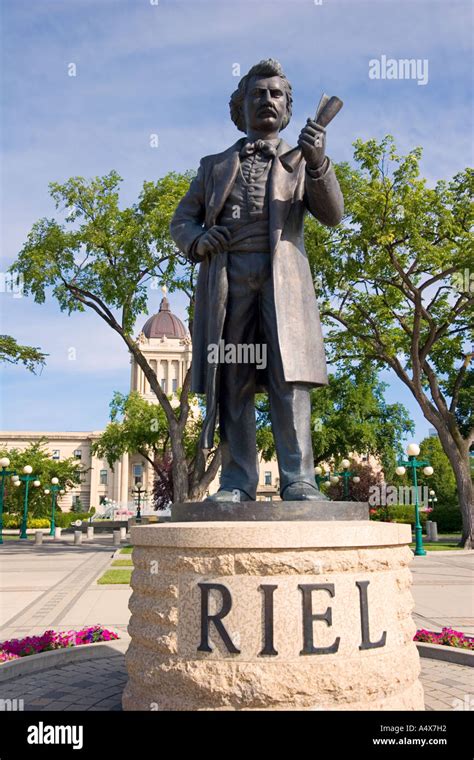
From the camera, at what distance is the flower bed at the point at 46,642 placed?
5.77 m

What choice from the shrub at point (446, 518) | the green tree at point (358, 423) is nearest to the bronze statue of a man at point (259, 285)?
the green tree at point (358, 423)

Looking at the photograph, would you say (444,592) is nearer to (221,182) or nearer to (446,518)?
(221,182)

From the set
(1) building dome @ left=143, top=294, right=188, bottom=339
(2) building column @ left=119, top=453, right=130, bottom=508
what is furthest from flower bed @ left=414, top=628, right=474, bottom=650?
(1) building dome @ left=143, top=294, right=188, bottom=339

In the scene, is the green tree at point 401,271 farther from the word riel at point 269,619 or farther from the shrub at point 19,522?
the shrub at point 19,522

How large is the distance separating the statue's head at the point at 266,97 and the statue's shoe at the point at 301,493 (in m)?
2.72

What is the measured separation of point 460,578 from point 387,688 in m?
12.1

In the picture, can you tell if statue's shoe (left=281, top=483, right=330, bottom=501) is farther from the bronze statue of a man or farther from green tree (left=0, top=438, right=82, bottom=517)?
green tree (left=0, top=438, right=82, bottom=517)

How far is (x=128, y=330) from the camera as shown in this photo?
21.8m

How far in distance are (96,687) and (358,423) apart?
94.9 ft

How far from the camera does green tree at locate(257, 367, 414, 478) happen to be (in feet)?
102

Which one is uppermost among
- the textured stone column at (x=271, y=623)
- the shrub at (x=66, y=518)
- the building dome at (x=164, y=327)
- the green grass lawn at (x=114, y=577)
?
the building dome at (x=164, y=327)

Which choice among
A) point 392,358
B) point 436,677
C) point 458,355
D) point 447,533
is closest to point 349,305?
point 392,358

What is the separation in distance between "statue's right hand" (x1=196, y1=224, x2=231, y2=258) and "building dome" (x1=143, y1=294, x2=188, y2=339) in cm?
7735
